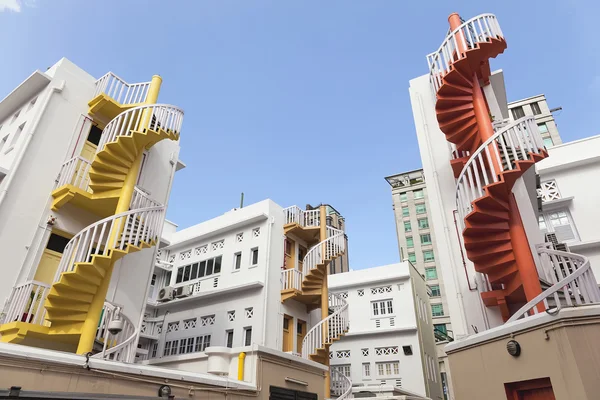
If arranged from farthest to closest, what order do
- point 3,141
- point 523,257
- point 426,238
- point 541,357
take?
1. point 426,238
2. point 3,141
3. point 523,257
4. point 541,357

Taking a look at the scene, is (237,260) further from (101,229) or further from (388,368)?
(388,368)

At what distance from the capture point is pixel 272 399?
8.48 m

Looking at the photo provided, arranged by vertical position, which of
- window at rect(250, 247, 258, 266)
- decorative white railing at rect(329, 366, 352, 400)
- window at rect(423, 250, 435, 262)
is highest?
window at rect(423, 250, 435, 262)

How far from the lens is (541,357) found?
559cm

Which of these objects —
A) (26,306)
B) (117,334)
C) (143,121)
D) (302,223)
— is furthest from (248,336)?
(143,121)

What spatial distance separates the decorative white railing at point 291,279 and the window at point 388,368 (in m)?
8.55

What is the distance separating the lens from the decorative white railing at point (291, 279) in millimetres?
15531

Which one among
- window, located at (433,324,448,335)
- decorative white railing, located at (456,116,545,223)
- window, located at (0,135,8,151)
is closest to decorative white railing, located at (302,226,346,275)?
decorative white railing, located at (456,116,545,223)

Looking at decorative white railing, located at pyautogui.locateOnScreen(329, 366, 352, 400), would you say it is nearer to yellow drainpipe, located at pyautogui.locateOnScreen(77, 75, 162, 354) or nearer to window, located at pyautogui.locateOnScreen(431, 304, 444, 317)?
yellow drainpipe, located at pyautogui.locateOnScreen(77, 75, 162, 354)

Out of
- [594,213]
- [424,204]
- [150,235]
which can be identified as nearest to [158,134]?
[150,235]

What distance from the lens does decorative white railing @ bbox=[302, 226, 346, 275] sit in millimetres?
15648

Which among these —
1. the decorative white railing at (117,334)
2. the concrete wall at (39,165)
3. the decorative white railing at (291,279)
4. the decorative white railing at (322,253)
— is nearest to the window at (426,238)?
the decorative white railing at (322,253)

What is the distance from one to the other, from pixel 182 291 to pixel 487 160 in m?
13.4

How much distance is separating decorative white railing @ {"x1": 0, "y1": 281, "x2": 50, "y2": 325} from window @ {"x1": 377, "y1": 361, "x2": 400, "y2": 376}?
1700 cm
